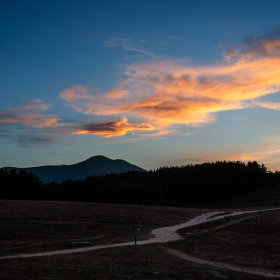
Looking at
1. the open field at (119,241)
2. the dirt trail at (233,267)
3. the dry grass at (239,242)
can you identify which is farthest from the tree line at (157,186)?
the dirt trail at (233,267)

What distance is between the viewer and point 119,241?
3900 cm

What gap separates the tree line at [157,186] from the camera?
115812 millimetres

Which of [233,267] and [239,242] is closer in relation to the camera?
[233,267]

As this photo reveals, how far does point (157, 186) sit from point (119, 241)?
282ft

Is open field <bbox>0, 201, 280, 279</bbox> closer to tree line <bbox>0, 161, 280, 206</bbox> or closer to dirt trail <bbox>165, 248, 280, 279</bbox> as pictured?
dirt trail <bbox>165, 248, 280, 279</bbox>

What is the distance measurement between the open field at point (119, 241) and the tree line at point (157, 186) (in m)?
46.0

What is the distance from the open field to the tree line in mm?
46050

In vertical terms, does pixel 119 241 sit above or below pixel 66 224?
below

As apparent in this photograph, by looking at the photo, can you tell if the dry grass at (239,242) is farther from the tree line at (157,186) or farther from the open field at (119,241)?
the tree line at (157,186)

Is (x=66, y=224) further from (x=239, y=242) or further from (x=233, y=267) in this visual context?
(x=233, y=267)

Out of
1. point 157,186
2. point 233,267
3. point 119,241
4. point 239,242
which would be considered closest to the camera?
point 233,267

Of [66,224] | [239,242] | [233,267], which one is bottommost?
[239,242]

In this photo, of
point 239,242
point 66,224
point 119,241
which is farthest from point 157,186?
point 119,241

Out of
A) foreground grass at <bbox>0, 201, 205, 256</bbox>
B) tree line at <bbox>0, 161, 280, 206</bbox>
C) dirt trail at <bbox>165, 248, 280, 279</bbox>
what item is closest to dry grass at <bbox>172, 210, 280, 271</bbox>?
dirt trail at <bbox>165, 248, 280, 279</bbox>
